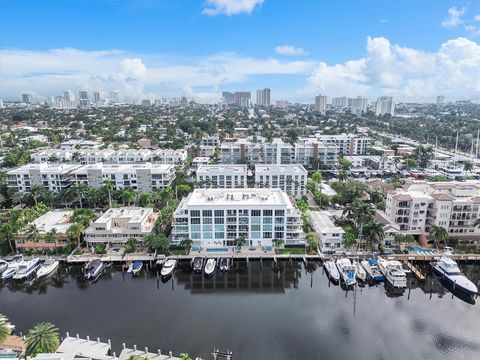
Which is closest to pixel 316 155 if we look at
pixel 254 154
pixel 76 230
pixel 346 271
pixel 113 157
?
pixel 254 154

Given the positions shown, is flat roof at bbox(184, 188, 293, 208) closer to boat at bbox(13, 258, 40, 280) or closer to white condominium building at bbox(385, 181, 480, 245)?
white condominium building at bbox(385, 181, 480, 245)

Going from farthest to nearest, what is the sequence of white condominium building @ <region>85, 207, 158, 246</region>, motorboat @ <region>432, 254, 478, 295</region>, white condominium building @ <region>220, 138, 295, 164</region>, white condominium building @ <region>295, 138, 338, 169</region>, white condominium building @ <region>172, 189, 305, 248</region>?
white condominium building @ <region>295, 138, 338, 169</region>, white condominium building @ <region>220, 138, 295, 164</region>, white condominium building @ <region>85, 207, 158, 246</region>, white condominium building @ <region>172, 189, 305, 248</region>, motorboat @ <region>432, 254, 478, 295</region>

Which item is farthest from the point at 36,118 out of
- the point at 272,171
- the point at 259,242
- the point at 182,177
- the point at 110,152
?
the point at 259,242

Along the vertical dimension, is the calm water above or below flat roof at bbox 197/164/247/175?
below

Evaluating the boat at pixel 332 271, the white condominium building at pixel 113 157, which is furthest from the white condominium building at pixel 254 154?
the boat at pixel 332 271

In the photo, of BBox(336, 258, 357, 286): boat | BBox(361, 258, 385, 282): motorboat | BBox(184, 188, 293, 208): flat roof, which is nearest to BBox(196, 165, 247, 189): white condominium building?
BBox(184, 188, 293, 208): flat roof

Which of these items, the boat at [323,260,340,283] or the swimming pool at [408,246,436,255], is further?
the swimming pool at [408,246,436,255]

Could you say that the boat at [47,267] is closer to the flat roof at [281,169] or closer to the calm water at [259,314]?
the calm water at [259,314]

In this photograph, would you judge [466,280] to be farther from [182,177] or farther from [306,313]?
[182,177]

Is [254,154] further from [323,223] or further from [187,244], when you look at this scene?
[187,244]
